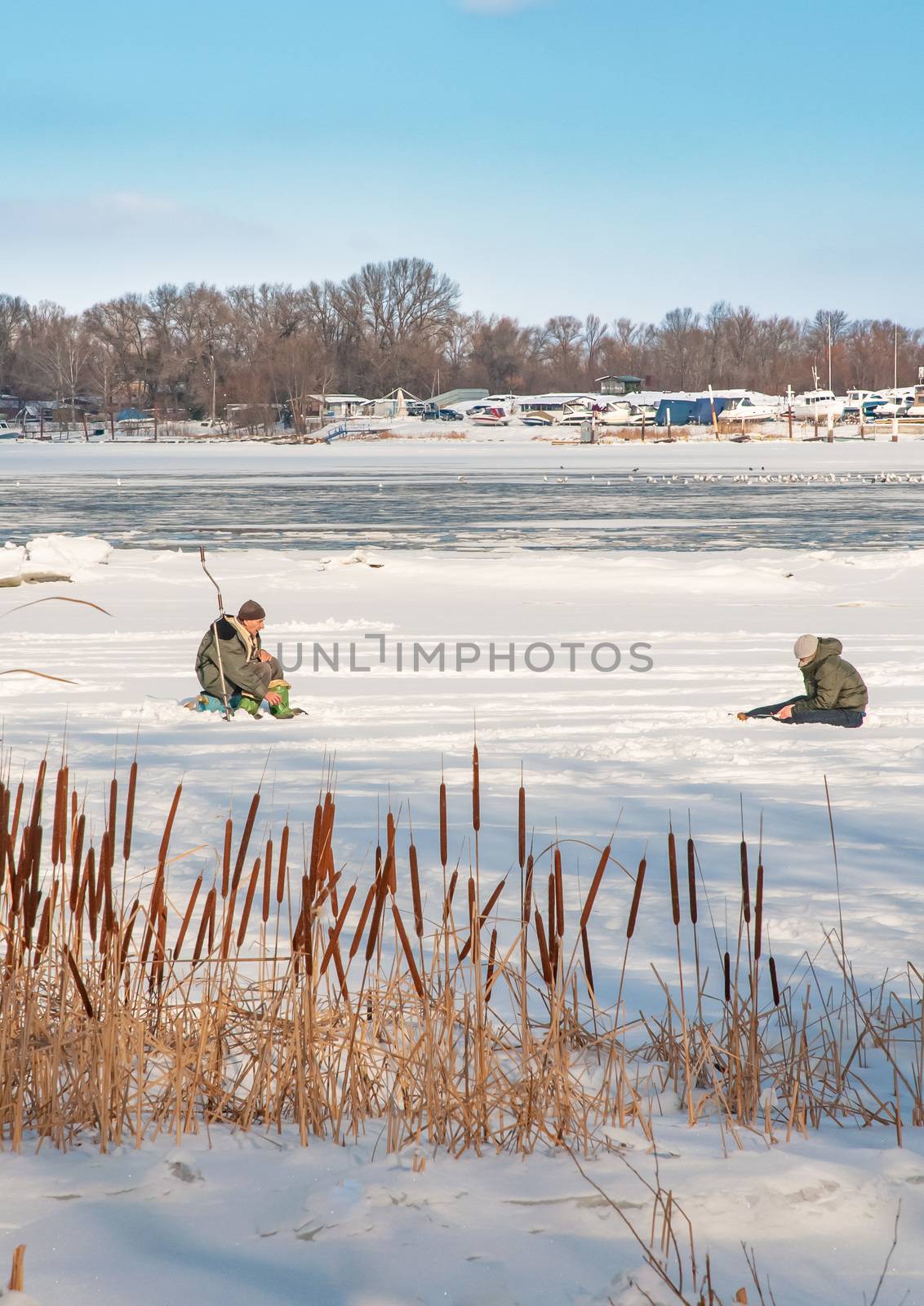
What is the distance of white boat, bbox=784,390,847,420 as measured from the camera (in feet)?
284

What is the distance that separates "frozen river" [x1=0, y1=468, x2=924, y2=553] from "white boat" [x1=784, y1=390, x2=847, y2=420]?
46324 millimetres

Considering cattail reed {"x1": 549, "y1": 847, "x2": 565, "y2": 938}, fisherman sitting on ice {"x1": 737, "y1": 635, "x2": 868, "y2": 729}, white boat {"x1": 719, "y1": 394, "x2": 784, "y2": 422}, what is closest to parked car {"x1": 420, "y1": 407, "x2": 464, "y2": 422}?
white boat {"x1": 719, "y1": 394, "x2": 784, "y2": 422}

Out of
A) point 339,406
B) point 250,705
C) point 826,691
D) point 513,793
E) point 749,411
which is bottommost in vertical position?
point 513,793

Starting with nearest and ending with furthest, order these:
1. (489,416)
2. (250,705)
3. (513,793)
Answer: (513,793), (250,705), (489,416)

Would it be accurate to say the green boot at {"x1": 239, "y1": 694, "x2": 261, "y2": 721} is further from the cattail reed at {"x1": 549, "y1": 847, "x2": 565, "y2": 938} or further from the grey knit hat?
the cattail reed at {"x1": 549, "y1": 847, "x2": 565, "y2": 938}

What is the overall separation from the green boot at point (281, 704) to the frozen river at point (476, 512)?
11984 mm

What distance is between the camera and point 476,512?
28828mm

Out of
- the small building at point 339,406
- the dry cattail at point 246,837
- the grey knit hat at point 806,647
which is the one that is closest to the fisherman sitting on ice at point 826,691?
the grey knit hat at point 806,647

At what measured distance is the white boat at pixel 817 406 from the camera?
86.6 m

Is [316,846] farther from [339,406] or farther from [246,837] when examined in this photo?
[339,406]

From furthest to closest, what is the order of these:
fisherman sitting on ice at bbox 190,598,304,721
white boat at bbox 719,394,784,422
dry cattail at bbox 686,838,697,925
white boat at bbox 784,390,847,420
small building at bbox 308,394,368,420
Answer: small building at bbox 308,394,368,420, white boat at bbox 719,394,784,422, white boat at bbox 784,390,847,420, fisherman sitting on ice at bbox 190,598,304,721, dry cattail at bbox 686,838,697,925

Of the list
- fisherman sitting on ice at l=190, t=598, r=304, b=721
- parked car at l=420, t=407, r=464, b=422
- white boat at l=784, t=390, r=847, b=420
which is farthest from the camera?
parked car at l=420, t=407, r=464, b=422

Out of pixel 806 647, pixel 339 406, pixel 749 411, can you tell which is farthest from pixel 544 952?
pixel 339 406

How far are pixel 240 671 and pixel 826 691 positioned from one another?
399cm
